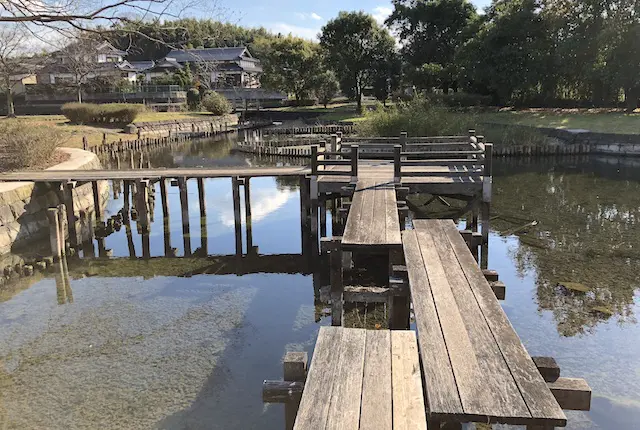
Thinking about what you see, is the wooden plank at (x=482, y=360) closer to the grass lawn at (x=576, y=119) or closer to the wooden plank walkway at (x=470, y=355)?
the wooden plank walkway at (x=470, y=355)

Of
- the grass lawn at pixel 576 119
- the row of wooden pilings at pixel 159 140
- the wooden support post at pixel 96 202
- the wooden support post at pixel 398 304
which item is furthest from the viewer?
the row of wooden pilings at pixel 159 140

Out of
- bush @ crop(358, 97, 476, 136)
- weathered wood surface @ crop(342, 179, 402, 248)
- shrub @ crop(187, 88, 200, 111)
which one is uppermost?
shrub @ crop(187, 88, 200, 111)

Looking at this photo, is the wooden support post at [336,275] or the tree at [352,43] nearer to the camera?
the wooden support post at [336,275]

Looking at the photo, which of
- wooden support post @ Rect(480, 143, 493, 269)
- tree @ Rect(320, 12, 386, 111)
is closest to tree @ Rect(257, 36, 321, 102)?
tree @ Rect(320, 12, 386, 111)

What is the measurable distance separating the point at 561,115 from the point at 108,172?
97.8 feet

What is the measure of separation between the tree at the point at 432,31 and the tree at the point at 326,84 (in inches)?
341

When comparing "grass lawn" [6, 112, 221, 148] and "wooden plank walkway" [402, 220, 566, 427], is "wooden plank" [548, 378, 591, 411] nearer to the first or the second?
"wooden plank walkway" [402, 220, 566, 427]

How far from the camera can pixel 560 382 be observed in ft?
12.5

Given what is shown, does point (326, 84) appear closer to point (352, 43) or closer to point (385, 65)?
point (352, 43)

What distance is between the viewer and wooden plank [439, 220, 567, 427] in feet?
10.4

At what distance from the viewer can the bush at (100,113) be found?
125ft

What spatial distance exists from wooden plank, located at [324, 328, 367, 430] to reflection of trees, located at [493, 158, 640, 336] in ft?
18.5

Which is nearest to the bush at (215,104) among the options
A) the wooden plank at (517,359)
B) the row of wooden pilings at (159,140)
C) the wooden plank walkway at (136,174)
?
the row of wooden pilings at (159,140)

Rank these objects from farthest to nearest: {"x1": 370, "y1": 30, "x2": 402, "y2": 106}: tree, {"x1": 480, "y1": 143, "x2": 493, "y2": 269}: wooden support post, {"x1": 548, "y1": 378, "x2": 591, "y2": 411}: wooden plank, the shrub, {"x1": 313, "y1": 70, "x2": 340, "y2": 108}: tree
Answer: {"x1": 313, "y1": 70, "x2": 340, "y2": 108}: tree → the shrub → {"x1": 370, "y1": 30, "x2": 402, "y2": 106}: tree → {"x1": 480, "y1": 143, "x2": 493, "y2": 269}: wooden support post → {"x1": 548, "y1": 378, "x2": 591, "y2": 411}: wooden plank
